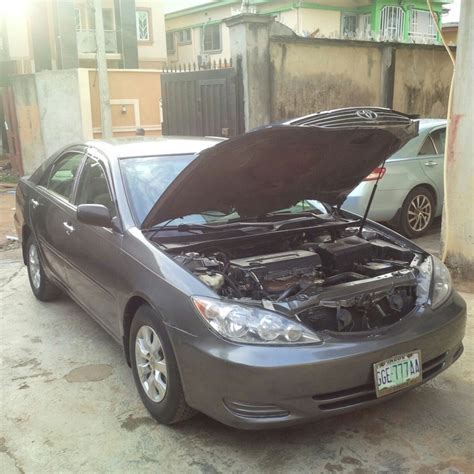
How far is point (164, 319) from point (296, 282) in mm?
851

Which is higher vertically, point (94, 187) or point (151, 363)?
point (94, 187)

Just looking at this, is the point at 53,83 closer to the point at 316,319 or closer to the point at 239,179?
the point at 239,179

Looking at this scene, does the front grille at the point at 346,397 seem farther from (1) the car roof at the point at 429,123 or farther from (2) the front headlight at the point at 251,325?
(1) the car roof at the point at 429,123

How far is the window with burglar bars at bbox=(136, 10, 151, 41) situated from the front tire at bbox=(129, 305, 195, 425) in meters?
26.8

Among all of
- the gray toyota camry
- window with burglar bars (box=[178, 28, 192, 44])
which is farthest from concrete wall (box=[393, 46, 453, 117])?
window with burglar bars (box=[178, 28, 192, 44])

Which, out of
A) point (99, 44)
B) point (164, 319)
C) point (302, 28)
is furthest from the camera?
point (302, 28)

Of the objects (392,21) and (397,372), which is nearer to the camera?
(397,372)

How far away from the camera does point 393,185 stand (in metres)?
7.00

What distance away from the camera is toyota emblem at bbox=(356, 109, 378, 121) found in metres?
3.11

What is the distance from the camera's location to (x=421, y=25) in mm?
25219

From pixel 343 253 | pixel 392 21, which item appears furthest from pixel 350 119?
pixel 392 21

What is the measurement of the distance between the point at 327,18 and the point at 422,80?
1380cm

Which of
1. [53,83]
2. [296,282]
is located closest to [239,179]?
[296,282]

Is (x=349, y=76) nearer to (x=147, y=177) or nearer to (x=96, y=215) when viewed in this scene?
(x=147, y=177)
